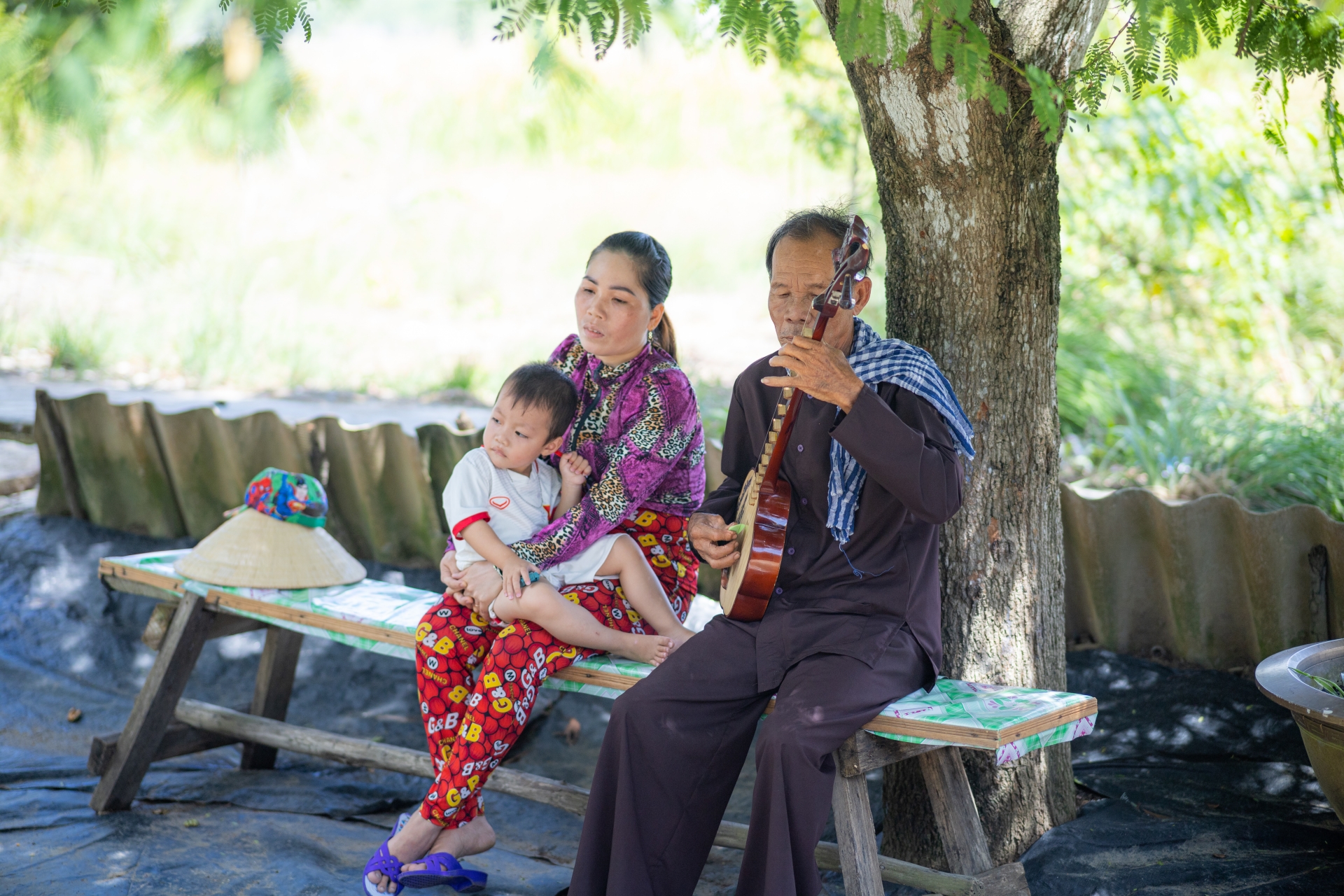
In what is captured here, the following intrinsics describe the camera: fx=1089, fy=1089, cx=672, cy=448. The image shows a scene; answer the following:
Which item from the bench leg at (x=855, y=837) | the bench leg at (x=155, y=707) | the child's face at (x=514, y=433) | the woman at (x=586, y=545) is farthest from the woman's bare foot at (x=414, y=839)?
the bench leg at (x=155, y=707)

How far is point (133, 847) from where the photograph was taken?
3318 millimetres

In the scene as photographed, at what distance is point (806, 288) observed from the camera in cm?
270

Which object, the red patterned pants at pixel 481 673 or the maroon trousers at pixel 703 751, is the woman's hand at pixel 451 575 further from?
the maroon trousers at pixel 703 751

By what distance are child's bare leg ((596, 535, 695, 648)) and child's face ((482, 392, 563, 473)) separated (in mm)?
367

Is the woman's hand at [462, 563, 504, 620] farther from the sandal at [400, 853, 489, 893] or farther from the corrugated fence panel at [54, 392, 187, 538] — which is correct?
the corrugated fence panel at [54, 392, 187, 538]

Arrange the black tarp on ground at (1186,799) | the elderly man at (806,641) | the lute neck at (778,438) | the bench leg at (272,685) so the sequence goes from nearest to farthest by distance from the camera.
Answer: the elderly man at (806,641), the lute neck at (778,438), the black tarp on ground at (1186,799), the bench leg at (272,685)

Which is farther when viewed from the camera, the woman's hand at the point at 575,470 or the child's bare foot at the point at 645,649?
the woman's hand at the point at 575,470

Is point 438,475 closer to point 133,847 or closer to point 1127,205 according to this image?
point 133,847

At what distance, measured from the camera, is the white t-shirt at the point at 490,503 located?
3.17 metres

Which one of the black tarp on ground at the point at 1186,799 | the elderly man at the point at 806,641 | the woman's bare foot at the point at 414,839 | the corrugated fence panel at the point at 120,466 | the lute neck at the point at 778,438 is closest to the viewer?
the elderly man at the point at 806,641

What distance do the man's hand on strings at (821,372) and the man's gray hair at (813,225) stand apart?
1.39 feet

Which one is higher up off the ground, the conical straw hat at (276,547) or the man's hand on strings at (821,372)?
the man's hand on strings at (821,372)

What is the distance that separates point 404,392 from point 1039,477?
5.26 meters

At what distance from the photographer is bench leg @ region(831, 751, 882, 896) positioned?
2496 millimetres
